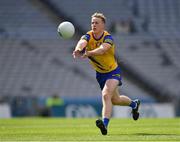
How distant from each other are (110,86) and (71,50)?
22922 mm

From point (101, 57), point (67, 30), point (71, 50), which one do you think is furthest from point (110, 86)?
point (71, 50)

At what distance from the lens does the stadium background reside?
3384 cm

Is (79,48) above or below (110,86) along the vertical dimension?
above

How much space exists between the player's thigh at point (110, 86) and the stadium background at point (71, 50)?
18.6 metres

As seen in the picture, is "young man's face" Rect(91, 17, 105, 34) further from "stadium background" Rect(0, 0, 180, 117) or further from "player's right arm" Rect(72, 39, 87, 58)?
"stadium background" Rect(0, 0, 180, 117)

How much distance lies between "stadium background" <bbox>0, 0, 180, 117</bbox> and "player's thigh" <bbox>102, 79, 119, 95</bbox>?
1857 centimetres

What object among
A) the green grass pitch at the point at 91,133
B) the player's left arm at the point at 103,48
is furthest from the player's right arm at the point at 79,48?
the green grass pitch at the point at 91,133

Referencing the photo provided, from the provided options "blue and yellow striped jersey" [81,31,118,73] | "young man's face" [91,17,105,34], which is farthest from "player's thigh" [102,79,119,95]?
"young man's face" [91,17,105,34]

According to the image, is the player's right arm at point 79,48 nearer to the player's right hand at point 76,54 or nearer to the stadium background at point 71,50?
the player's right hand at point 76,54

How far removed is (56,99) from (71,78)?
3185mm

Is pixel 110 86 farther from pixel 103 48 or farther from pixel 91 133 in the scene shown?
pixel 91 133

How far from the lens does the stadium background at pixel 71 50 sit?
33844 mm

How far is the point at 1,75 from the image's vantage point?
113 ft

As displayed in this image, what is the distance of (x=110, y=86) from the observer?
12.4 m
